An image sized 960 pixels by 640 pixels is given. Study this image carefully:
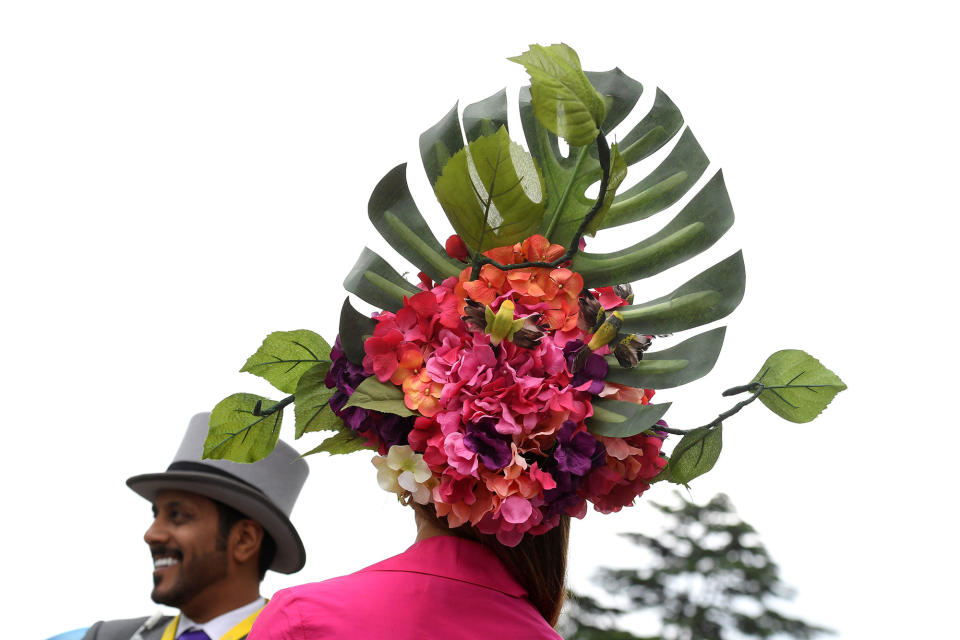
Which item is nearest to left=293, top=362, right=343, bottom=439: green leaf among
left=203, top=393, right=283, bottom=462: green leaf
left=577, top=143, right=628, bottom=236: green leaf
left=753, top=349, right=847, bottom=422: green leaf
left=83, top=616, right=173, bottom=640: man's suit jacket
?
left=203, top=393, right=283, bottom=462: green leaf

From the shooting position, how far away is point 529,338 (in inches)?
65.1

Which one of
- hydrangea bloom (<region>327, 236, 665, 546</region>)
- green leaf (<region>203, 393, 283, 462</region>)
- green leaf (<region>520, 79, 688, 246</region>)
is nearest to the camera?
hydrangea bloom (<region>327, 236, 665, 546</region>)

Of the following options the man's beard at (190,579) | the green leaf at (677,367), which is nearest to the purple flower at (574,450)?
the green leaf at (677,367)

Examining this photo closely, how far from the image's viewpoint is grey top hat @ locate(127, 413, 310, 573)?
3.61 meters

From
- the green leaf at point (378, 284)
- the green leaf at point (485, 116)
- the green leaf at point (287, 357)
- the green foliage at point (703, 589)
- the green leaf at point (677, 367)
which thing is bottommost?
the green foliage at point (703, 589)

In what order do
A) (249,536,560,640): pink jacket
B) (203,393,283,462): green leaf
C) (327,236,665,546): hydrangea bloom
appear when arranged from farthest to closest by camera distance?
(203,393,283,462): green leaf
(327,236,665,546): hydrangea bloom
(249,536,560,640): pink jacket

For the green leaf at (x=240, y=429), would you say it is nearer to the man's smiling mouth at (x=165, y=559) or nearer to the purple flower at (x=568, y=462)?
the purple flower at (x=568, y=462)

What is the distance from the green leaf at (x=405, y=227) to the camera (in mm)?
1829

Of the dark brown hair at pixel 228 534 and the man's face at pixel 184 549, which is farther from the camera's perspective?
the dark brown hair at pixel 228 534

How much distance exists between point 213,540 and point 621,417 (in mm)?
2303

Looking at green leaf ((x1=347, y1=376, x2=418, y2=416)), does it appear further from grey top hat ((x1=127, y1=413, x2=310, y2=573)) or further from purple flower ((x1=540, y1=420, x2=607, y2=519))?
grey top hat ((x1=127, y1=413, x2=310, y2=573))

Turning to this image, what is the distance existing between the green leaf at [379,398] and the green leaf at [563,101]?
50 centimetres

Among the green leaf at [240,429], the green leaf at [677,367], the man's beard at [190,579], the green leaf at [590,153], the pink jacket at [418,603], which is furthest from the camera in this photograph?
the man's beard at [190,579]

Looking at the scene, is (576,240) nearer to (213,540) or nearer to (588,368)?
(588,368)
